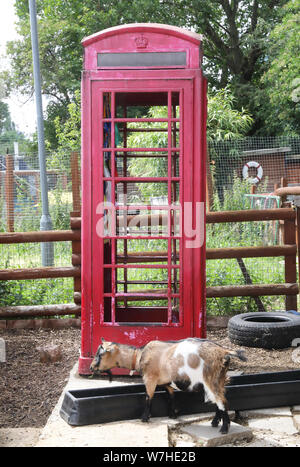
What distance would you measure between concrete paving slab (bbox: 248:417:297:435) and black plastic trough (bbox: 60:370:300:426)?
0.40ft

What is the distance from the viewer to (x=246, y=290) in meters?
6.61

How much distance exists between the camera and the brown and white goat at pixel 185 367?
135 inches

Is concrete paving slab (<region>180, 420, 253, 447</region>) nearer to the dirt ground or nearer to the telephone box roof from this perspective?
the dirt ground

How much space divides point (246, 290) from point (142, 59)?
300cm

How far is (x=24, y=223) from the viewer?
14211 millimetres

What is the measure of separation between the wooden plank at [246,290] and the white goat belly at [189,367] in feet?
10.1

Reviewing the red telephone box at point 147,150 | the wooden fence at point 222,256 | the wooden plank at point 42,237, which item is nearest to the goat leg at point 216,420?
the red telephone box at point 147,150

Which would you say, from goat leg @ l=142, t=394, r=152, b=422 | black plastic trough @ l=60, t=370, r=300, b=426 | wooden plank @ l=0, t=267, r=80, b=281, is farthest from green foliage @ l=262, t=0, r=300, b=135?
goat leg @ l=142, t=394, r=152, b=422

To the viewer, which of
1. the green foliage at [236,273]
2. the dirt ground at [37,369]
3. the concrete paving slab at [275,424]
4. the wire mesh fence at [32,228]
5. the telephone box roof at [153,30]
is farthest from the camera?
the wire mesh fence at [32,228]

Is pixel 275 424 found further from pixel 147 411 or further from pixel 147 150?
pixel 147 150

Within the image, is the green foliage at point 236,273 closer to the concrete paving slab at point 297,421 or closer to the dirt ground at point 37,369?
the dirt ground at point 37,369

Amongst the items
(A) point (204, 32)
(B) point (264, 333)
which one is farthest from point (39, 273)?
(A) point (204, 32)

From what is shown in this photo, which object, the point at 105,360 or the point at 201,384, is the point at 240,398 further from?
the point at 105,360
